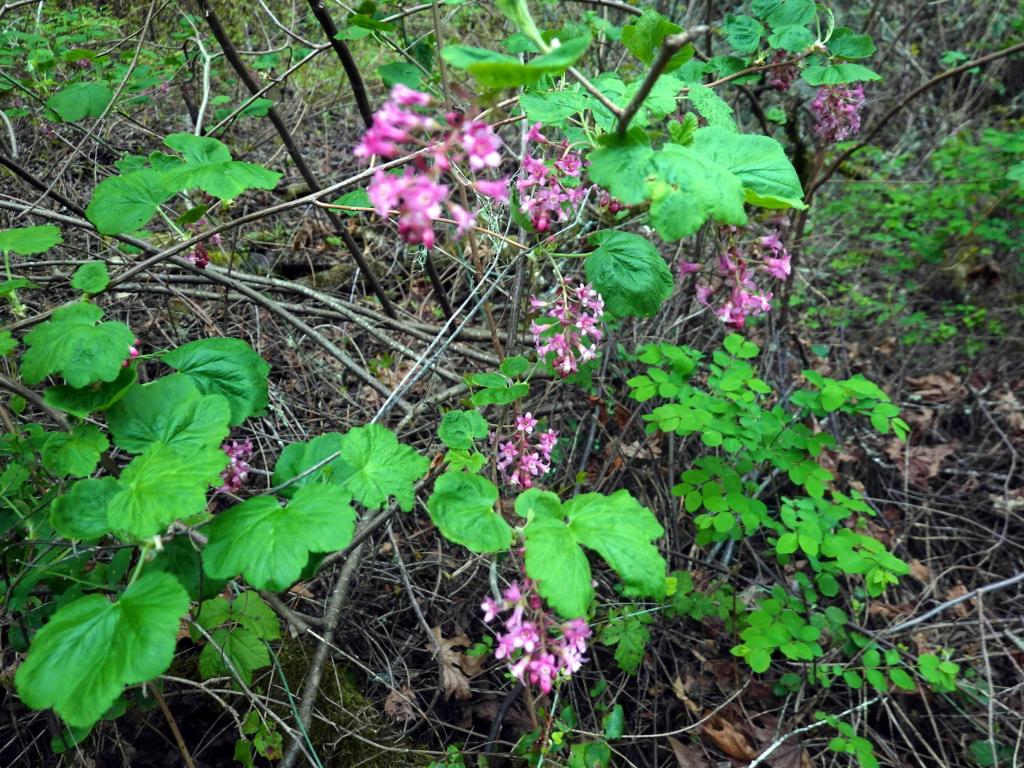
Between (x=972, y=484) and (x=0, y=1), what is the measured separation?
5885 millimetres

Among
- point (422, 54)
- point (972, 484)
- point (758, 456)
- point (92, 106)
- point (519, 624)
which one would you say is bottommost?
point (972, 484)

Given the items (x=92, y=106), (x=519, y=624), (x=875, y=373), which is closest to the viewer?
(x=519, y=624)

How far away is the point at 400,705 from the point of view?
229 cm

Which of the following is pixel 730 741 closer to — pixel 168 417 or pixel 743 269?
pixel 743 269

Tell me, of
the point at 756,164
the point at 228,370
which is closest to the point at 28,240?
the point at 228,370

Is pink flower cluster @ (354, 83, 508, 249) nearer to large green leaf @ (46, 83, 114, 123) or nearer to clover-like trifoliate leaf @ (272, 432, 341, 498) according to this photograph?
clover-like trifoliate leaf @ (272, 432, 341, 498)

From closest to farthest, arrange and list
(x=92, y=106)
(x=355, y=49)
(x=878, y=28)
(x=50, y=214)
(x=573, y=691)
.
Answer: (x=50, y=214), (x=92, y=106), (x=573, y=691), (x=355, y=49), (x=878, y=28)

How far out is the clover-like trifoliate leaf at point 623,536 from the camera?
1258 mm

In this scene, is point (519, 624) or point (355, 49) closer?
point (519, 624)

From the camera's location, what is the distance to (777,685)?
2.72 metres

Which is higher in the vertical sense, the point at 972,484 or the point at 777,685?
the point at 777,685

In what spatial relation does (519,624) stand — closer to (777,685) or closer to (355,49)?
(777,685)

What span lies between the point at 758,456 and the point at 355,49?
5.14 metres

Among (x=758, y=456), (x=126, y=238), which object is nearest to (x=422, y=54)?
(x=126, y=238)
